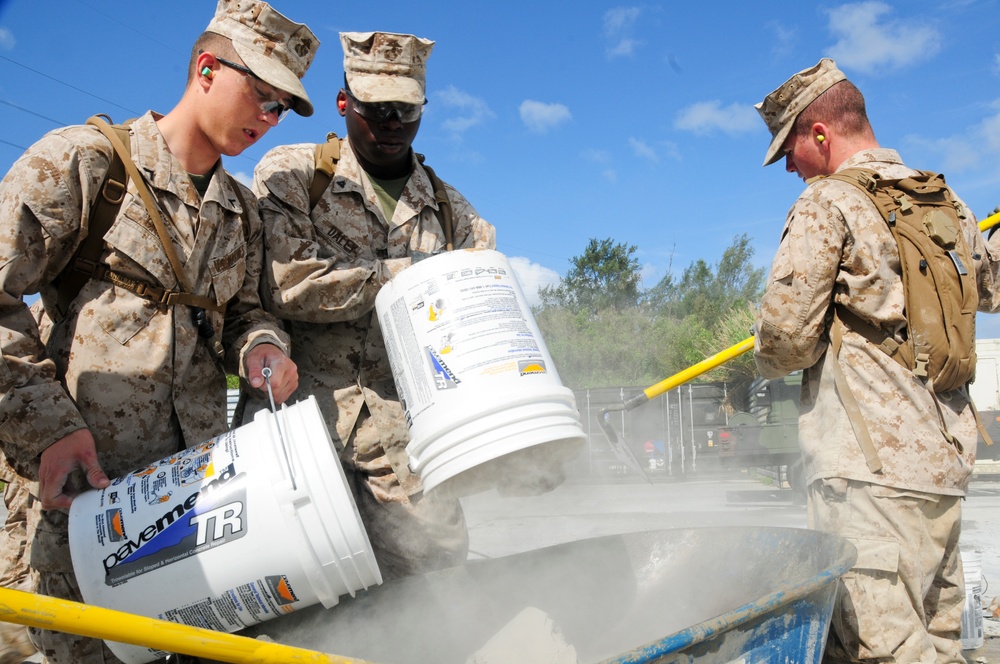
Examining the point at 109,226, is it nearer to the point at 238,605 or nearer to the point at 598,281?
the point at 238,605

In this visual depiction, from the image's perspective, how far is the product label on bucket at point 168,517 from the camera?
1.76 metres

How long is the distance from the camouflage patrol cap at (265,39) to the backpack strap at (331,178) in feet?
1.31

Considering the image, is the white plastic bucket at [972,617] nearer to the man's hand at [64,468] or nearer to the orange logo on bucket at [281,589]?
the orange logo on bucket at [281,589]

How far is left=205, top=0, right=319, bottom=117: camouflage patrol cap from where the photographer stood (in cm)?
219

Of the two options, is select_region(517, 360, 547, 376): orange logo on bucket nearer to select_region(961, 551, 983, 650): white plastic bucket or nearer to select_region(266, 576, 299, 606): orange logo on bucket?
select_region(266, 576, 299, 606): orange logo on bucket

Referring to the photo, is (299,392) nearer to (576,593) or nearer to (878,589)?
(576,593)

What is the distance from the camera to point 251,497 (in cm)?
180

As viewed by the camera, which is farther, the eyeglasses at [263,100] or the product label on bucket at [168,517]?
the eyeglasses at [263,100]

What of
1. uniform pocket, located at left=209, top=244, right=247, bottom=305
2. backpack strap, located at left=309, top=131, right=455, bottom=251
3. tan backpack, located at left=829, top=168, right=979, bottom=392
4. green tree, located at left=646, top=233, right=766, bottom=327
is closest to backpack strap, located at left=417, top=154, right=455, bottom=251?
backpack strap, located at left=309, top=131, right=455, bottom=251

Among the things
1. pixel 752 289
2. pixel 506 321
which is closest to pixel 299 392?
pixel 506 321

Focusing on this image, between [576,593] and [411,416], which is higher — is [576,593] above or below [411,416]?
below

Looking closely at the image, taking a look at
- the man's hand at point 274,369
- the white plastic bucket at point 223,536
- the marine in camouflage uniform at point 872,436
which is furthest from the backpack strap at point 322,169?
the marine in camouflage uniform at point 872,436

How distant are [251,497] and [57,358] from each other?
2.51ft

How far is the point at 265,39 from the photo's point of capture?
2.26 m
